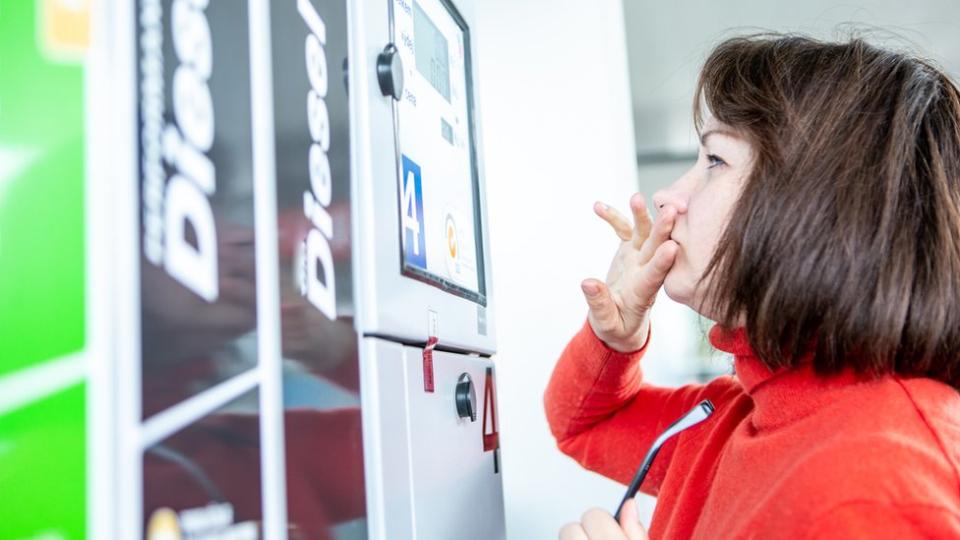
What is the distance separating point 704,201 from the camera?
2.99 ft

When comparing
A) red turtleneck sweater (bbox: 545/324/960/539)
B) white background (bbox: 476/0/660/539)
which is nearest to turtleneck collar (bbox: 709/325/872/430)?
red turtleneck sweater (bbox: 545/324/960/539)

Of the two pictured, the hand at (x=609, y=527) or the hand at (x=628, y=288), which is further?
the hand at (x=628, y=288)

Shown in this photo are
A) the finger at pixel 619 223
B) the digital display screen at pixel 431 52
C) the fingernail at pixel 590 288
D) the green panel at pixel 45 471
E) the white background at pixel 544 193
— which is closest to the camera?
the green panel at pixel 45 471

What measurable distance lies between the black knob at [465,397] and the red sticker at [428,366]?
10 centimetres

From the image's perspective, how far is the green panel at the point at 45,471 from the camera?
0.35 metres

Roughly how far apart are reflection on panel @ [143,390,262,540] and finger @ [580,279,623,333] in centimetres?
71

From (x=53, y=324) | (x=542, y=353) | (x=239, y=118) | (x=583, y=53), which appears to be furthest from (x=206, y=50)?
(x=583, y=53)

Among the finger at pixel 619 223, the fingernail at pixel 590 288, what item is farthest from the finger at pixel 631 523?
the finger at pixel 619 223

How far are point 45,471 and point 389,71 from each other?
0.45m

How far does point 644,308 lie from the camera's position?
1.17 metres

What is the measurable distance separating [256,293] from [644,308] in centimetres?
75

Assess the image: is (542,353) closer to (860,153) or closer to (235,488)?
(860,153)

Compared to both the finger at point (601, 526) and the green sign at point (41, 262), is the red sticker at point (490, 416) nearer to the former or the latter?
the finger at point (601, 526)

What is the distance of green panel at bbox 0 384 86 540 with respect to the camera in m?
0.35
